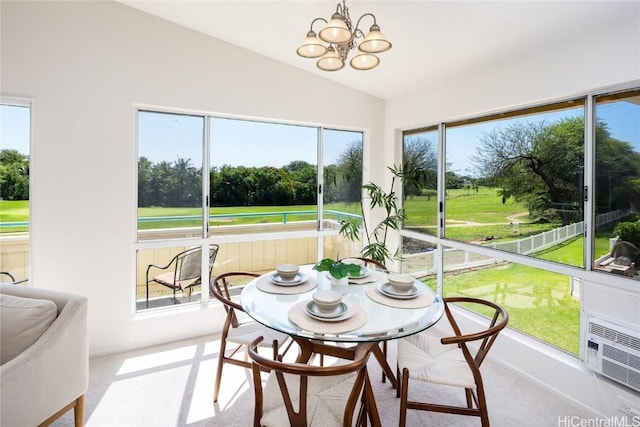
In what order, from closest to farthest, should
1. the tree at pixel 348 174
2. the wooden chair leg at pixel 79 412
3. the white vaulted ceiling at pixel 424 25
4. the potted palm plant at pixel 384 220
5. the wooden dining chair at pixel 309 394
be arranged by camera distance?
the wooden dining chair at pixel 309 394
the wooden chair leg at pixel 79 412
the white vaulted ceiling at pixel 424 25
the potted palm plant at pixel 384 220
the tree at pixel 348 174

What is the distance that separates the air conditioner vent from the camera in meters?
1.95

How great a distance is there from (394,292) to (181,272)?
2.14 meters

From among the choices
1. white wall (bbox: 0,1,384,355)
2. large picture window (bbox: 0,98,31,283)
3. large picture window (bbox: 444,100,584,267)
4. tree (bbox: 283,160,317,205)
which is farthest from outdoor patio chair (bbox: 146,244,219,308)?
large picture window (bbox: 444,100,584,267)

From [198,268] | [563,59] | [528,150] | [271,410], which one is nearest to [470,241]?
[528,150]

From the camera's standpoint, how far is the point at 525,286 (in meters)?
2.72

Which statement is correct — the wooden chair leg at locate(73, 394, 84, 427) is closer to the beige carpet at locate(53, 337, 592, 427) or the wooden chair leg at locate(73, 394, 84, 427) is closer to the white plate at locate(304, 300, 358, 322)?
the beige carpet at locate(53, 337, 592, 427)

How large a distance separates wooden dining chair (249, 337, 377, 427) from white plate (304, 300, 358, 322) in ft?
0.67

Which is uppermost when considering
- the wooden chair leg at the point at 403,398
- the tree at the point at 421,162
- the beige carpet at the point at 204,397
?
the tree at the point at 421,162

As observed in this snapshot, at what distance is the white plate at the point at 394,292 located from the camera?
79.6 inches

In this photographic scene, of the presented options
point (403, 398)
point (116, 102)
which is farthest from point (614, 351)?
point (116, 102)

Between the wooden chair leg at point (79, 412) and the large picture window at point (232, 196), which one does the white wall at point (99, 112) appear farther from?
the wooden chair leg at point (79, 412)

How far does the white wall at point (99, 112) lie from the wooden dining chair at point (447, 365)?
2102 millimetres

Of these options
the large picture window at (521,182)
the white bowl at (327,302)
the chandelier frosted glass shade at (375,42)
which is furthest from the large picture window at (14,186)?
the large picture window at (521,182)

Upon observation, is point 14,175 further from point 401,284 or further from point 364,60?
point 401,284
